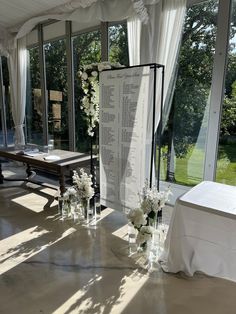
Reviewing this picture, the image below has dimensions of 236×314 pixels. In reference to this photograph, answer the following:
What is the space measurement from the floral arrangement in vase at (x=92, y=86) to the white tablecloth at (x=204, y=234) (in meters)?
1.50

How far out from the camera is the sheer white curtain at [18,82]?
536cm

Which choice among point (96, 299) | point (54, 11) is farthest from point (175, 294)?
point (54, 11)

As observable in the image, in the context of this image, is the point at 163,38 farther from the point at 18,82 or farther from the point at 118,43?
the point at 18,82

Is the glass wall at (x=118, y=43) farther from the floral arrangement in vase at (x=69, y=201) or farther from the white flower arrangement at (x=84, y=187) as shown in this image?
the floral arrangement in vase at (x=69, y=201)

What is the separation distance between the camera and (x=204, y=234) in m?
2.08

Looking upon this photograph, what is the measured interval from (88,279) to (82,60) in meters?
3.42

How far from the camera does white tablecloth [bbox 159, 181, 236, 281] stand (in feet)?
6.54

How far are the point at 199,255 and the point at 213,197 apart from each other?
0.46 metres

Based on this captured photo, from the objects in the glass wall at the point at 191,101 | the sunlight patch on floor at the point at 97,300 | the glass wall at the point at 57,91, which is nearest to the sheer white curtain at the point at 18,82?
the glass wall at the point at 57,91

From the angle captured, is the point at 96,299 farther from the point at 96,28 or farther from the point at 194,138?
the point at 96,28

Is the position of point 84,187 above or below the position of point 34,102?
below

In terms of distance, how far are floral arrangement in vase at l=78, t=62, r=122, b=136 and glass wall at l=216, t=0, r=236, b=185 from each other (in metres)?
1.15

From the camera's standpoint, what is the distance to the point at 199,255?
7.09 feet

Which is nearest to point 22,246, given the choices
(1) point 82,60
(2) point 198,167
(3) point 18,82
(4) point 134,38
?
(2) point 198,167
